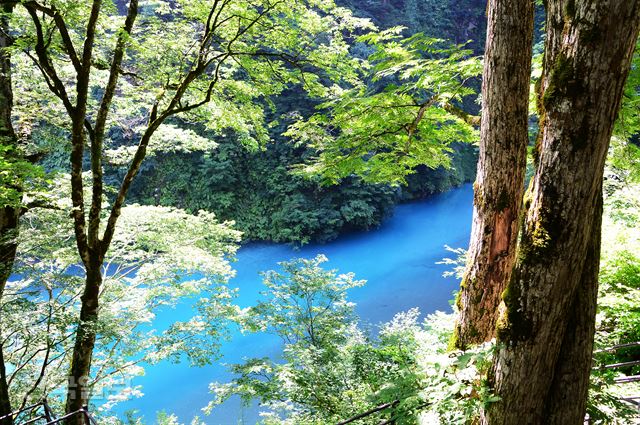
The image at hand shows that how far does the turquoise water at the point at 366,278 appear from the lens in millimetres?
7035

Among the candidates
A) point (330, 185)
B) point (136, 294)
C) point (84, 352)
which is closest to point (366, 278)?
point (136, 294)

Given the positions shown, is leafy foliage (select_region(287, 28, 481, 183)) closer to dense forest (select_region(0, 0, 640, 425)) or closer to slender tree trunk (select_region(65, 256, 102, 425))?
dense forest (select_region(0, 0, 640, 425))

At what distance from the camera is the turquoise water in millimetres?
7035

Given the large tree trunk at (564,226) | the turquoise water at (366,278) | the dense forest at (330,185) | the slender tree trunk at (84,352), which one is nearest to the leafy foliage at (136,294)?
the dense forest at (330,185)

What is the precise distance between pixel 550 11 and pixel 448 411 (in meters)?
1.56

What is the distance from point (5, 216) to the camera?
344 cm

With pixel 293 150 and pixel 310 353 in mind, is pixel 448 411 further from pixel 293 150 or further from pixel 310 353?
pixel 293 150

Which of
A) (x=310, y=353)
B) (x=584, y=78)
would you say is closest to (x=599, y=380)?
(x=584, y=78)

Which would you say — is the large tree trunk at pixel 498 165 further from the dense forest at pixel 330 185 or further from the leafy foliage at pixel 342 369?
the leafy foliage at pixel 342 369

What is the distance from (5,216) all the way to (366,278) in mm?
8891

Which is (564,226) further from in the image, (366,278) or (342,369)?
(366,278)

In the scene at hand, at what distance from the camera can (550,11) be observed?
1251 mm

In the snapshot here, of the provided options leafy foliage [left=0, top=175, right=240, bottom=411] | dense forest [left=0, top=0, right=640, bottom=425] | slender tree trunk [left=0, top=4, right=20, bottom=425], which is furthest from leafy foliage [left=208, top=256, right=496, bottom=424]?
slender tree trunk [left=0, top=4, right=20, bottom=425]

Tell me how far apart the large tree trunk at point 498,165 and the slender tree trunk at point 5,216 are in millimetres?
3555
